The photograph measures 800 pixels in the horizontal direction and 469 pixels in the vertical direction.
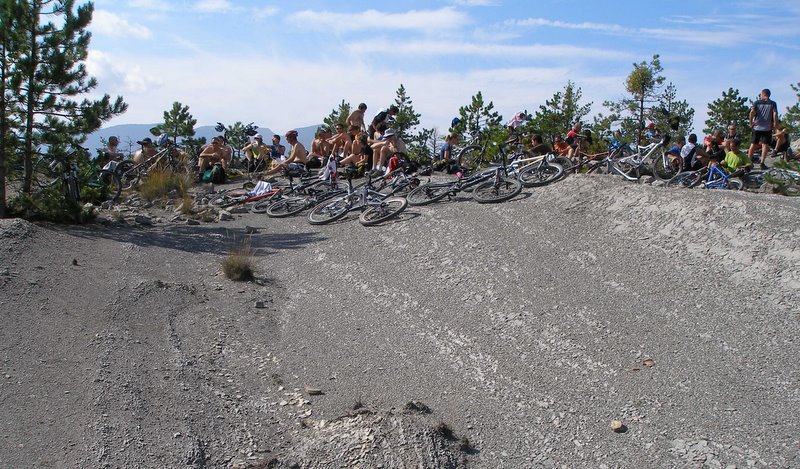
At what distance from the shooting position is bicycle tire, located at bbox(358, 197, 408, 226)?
39.4 ft

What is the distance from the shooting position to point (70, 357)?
6.22 metres

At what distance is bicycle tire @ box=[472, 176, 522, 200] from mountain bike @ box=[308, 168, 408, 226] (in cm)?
133

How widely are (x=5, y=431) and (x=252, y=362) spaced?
7.80 feet

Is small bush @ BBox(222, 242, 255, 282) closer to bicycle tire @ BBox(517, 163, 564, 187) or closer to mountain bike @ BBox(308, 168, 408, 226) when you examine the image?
mountain bike @ BBox(308, 168, 408, 226)

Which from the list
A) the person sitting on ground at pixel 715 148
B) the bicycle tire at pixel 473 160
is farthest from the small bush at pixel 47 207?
the person sitting on ground at pixel 715 148

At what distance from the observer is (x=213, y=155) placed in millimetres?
18922

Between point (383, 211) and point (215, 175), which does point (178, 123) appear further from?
point (383, 211)

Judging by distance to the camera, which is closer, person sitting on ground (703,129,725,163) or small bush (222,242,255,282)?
small bush (222,242,255,282)

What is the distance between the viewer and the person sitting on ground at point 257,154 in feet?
63.8

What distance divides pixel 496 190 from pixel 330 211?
10.4 ft

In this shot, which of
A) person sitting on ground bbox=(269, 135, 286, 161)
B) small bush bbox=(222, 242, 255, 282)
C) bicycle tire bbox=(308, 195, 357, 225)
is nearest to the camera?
small bush bbox=(222, 242, 255, 282)

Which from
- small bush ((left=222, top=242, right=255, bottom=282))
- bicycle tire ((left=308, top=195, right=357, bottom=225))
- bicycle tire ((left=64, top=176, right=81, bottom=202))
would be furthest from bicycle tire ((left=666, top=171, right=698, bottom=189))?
bicycle tire ((left=64, top=176, right=81, bottom=202))

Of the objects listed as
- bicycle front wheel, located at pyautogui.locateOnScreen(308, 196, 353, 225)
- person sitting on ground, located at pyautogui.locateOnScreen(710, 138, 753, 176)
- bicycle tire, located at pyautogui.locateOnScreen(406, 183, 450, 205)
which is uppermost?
person sitting on ground, located at pyautogui.locateOnScreen(710, 138, 753, 176)

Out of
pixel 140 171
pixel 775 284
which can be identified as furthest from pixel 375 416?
pixel 140 171
